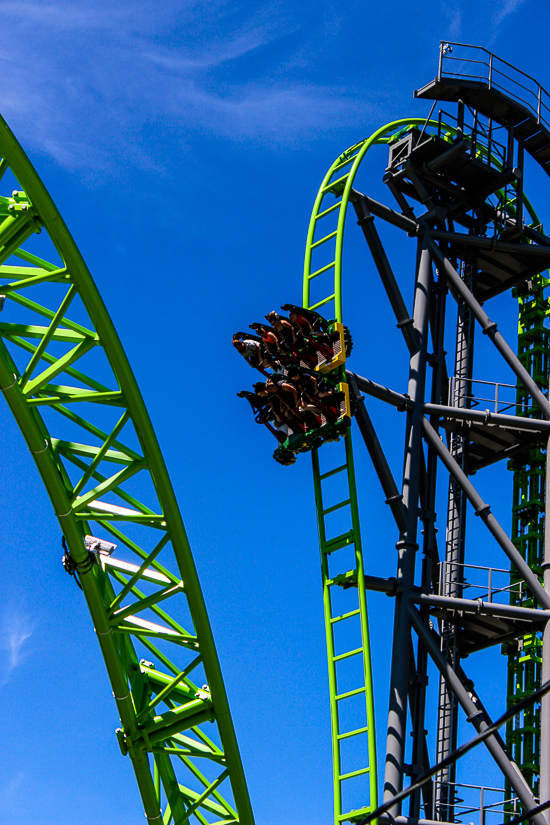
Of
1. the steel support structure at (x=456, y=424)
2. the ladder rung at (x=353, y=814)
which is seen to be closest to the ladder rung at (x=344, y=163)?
the steel support structure at (x=456, y=424)

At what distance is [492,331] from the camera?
71.6 ft

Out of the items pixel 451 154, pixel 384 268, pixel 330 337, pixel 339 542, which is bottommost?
pixel 339 542

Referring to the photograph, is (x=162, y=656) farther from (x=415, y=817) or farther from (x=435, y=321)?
(x=435, y=321)

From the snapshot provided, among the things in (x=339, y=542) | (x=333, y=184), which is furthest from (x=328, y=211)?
(x=339, y=542)

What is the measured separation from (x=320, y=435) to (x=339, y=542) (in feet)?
6.40

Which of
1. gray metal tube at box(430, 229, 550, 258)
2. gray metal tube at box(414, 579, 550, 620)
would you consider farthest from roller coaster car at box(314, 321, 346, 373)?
gray metal tube at box(430, 229, 550, 258)

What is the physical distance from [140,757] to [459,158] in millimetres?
13209

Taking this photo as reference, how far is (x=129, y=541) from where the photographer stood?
657 inches

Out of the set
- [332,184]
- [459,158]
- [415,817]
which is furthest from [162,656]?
[459,158]

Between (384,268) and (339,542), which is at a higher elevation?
(384,268)

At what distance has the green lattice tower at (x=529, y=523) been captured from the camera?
20875 millimetres

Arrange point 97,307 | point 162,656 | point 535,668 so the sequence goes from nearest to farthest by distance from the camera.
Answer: point 97,307, point 162,656, point 535,668

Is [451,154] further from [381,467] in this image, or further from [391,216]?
[381,467]

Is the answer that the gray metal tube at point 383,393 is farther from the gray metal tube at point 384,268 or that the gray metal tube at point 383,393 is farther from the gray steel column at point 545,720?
the gray steel column at point 545,720
